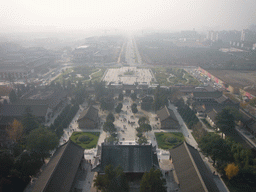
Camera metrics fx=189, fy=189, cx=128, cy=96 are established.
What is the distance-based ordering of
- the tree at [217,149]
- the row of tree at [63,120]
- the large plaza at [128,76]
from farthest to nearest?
the large plaza at [128,76] → the row of tree at [63,120] → the tree at [217,149]

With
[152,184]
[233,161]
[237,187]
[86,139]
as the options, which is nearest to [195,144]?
[233,161]

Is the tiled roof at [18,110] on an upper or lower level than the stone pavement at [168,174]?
upper

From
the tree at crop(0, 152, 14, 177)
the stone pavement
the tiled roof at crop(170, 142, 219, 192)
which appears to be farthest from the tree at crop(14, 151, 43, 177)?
the tiled roof at crop(170, 142, 219, 192)

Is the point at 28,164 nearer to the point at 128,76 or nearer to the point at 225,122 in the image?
the point at 225,122

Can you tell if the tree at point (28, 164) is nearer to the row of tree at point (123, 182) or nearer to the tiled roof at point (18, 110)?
the row of tree at point (123, 182)

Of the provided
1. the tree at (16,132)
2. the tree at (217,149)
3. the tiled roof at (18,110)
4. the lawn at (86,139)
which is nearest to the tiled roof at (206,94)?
the tree at (217,149)

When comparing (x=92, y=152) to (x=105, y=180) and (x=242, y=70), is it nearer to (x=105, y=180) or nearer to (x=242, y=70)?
(x=105, y=180)

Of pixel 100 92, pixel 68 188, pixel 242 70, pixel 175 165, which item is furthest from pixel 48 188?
pixel 242 70
